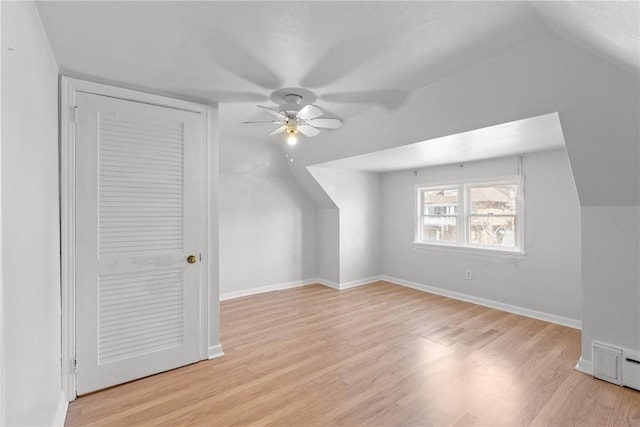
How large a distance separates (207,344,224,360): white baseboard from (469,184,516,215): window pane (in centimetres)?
370

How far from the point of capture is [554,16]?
1.49m

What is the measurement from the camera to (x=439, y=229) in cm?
479

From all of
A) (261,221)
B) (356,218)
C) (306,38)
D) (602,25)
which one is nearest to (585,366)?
(602,25)

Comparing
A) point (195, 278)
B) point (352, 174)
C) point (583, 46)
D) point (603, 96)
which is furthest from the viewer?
point (352, 174)

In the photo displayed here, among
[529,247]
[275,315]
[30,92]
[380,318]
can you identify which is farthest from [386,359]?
[30,92]

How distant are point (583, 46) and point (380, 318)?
3030 mm

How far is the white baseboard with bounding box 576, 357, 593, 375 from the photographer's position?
2.41 metres

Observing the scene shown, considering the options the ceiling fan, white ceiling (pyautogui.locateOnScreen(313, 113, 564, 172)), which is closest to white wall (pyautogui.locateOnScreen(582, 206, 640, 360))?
white ceiling (pyautogui.locateOnScreen(313, 113, 564, 172))

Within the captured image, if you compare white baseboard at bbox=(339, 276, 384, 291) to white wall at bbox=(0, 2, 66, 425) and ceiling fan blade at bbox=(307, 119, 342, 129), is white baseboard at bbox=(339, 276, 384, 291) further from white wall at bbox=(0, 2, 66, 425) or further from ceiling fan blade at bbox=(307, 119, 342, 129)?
white wall at bbox=(0, 2, 66, 425)

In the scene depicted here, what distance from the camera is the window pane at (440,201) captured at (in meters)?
4.58

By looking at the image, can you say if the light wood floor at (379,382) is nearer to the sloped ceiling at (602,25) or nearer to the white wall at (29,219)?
the white wall at (29,219)

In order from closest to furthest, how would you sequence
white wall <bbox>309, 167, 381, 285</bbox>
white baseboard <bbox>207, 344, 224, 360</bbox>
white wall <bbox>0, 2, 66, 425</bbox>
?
white wall <bbox>0, 2, 66, 425</bbox> → white baseboard <bbox>207, 344, 224, 360</bbox> → white wall <bbox>309, 167, 381, 285</bbox>

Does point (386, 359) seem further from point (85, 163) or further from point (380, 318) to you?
point (85, 163)

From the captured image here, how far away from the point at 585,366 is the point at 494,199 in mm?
2196
